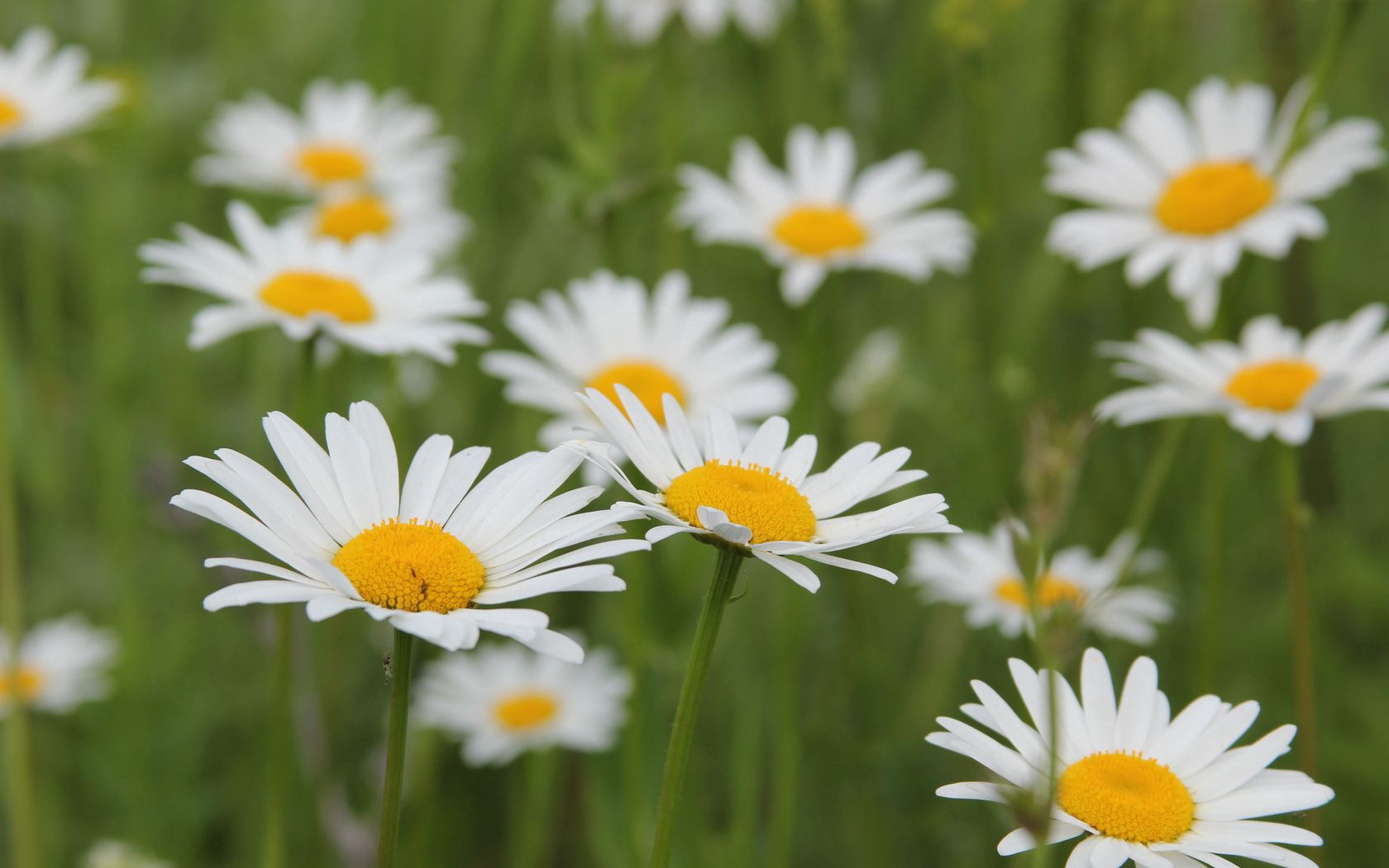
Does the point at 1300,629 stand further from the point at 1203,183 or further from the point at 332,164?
the point at 332,164

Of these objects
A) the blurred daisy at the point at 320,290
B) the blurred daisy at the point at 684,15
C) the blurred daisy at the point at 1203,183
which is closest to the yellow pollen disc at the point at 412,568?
the blurred daisy at the point at 320,290

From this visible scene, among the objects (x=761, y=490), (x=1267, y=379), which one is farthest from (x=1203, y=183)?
(x=761, y=490)

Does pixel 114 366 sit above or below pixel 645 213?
below

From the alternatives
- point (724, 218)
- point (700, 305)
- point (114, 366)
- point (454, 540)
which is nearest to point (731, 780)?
point (700, 305)

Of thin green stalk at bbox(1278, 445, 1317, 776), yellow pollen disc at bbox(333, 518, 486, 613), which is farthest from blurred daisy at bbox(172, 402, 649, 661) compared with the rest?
thin green stalk at bbox(1278, 445, 1317, 776)

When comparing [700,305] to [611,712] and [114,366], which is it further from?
[114,366]

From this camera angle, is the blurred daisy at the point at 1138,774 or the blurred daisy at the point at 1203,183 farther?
the blurred daisy at the point at 1203,183

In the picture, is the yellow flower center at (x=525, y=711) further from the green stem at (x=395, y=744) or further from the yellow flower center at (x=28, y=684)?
the green stem at (x=395, y=744)
